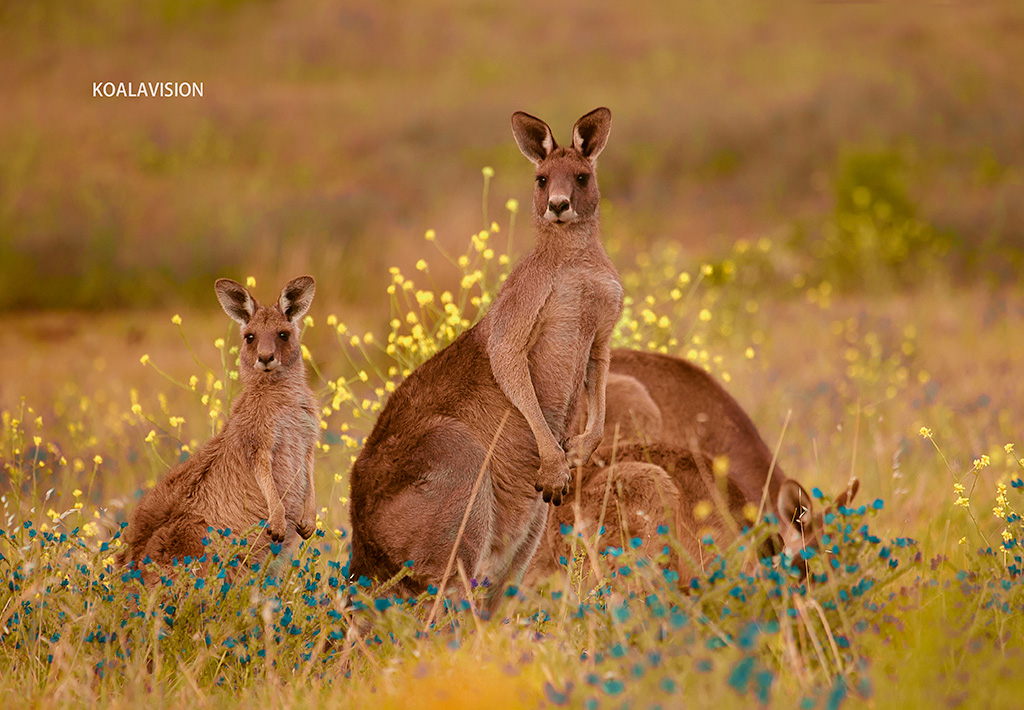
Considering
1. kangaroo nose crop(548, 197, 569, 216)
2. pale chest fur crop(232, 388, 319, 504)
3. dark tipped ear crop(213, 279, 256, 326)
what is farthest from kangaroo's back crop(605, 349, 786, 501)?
dark tipped ear crop(213, 279, 256, 326)

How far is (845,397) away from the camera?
787cm

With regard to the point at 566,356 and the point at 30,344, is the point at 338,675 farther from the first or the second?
the point at 30,344

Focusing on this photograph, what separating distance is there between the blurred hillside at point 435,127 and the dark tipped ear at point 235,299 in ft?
18.0

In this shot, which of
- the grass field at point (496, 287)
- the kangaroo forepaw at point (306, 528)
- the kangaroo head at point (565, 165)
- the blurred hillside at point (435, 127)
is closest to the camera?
the grass field at point (496, 287)

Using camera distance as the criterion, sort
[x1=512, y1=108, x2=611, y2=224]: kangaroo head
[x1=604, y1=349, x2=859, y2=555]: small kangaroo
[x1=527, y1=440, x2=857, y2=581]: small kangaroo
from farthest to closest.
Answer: [x1=604, y1=349, x2=859, y2=555]: small kangaroo → [x1=527, y1=440, x2=857, y2=581]: small kangaroo → [x1=512, y1=108, x2=611, y2=224]: kangaroo head

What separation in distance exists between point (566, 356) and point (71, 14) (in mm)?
20717

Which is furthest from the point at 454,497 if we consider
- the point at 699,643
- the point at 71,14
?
the point at 71,14

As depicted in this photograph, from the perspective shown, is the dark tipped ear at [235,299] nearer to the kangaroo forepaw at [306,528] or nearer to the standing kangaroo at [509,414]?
the standing kangaroo at [509,414]

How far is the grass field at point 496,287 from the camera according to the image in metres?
3.13

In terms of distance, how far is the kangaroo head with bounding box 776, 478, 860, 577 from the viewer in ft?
12.5

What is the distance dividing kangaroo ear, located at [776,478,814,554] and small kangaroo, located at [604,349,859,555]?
614 mm

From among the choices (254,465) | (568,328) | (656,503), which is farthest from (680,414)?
(254,465)

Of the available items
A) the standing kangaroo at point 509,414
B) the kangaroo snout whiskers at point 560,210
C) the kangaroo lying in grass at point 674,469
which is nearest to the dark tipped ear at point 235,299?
the standing kangaroo at point 509,414

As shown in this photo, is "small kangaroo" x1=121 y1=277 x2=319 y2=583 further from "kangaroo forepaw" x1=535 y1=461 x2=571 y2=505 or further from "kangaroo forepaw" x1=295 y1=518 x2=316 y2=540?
"kangaroo forepaw" x1=535 y1=461 x2=571 y2=505
